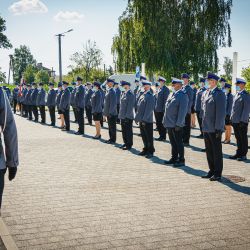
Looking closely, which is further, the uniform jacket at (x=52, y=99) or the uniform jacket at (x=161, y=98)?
the uniform jacket at (x=52, y=99)

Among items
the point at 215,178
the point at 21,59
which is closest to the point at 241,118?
the point at 215,178

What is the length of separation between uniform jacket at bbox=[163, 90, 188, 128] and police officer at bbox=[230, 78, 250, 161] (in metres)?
1.83

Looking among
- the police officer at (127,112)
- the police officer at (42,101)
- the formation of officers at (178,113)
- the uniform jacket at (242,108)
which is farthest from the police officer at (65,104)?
the uniform jacket at (242,108)

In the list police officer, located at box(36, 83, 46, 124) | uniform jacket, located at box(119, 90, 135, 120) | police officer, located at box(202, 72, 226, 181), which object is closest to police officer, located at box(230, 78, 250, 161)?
police officer, located at box(202, 72, 226, 181)

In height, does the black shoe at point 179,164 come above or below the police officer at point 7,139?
below

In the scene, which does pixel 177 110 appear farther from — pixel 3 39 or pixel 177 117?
pixel 3 39

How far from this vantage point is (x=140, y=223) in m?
4.84

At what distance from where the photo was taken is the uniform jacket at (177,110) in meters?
8.38

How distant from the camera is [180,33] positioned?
25.7m

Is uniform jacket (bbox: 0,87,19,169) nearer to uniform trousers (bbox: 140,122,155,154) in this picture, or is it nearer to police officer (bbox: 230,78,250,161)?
uniform trousers (bbox: 140,122,155,154)

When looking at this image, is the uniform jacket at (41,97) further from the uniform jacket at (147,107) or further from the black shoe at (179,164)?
the black shoe at (179,164)

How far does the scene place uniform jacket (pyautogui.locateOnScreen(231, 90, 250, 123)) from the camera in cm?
943

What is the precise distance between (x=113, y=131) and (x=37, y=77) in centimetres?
8128

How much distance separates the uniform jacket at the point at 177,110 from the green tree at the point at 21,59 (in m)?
124
